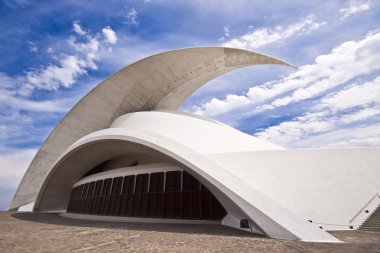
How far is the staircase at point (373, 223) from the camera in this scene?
9.77 metres

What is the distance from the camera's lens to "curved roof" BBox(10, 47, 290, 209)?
859 inches

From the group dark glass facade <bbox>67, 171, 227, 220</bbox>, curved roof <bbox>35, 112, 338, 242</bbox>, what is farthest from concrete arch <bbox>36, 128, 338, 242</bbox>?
dark glass facade <bbox>67, 171, 227, 220</bbox>

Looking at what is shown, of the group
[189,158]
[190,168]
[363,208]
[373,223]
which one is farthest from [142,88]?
[373,223]

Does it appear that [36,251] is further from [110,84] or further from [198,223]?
[110,84]

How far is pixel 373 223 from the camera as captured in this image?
395 inches

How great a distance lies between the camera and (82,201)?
18453 mm

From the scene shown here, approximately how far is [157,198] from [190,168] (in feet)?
14.1

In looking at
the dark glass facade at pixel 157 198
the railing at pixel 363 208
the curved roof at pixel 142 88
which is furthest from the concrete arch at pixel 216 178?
the curved roof at pixel 142 88

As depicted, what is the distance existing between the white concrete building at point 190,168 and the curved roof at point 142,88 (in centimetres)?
10

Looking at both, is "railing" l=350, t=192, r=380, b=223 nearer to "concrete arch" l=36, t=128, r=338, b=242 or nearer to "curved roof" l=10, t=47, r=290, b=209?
"concrete arch" l=36, t=128, r=338, b=242

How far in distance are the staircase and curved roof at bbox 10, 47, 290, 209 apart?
46.6ft

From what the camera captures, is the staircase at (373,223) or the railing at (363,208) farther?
the railing at (363,208)

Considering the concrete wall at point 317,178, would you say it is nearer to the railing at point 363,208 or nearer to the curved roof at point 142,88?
the railing at point 363,208

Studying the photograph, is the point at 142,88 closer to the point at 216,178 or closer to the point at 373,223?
the point at 216,178
